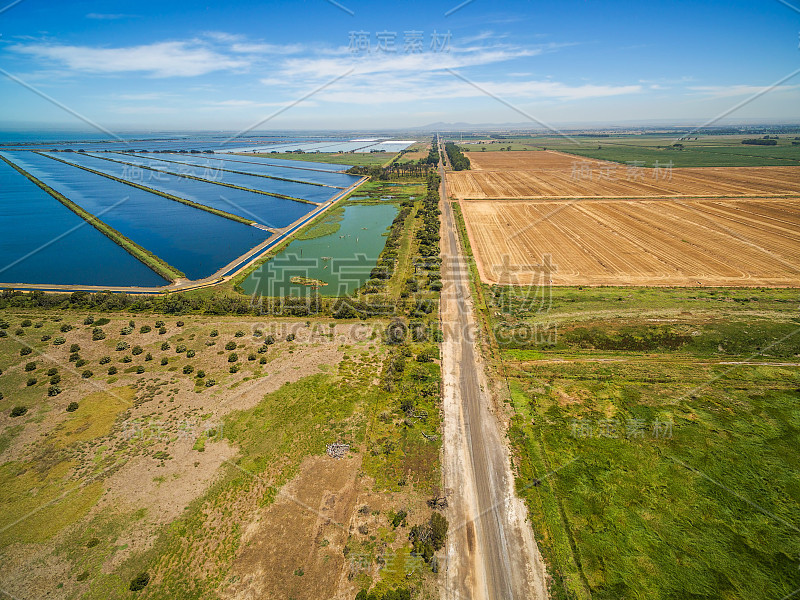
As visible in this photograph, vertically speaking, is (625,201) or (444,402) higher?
(625,201)

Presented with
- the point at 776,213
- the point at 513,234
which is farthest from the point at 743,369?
the point at 776,213

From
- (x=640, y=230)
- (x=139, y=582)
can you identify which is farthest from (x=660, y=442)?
(x=640, y=230)

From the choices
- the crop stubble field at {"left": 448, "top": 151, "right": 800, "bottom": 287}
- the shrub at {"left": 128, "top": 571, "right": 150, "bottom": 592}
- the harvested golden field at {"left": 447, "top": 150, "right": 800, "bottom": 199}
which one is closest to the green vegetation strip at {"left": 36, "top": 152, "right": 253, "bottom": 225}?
the crop stubble field at {"left": 448, "top": 151, "right": 800, "bottom": 287}

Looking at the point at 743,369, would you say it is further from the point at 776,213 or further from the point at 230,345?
the point at 776,213

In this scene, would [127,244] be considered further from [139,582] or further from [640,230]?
[640,230]

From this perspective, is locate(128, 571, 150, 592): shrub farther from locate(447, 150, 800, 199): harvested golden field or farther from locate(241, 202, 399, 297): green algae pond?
locate(447, 150, 800, 199): harvested golden field

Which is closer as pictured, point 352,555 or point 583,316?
point 352,555
